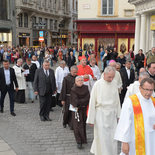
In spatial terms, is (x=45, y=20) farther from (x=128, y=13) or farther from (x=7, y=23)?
(x=128, y=13)

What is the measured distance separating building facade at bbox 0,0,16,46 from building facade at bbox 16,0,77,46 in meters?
1.13

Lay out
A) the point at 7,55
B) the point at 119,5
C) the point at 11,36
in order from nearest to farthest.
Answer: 1. the point at 7,55
2. the point at 119,5
3. the point at 11,36

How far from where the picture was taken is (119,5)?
3041cm

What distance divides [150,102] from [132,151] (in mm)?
768

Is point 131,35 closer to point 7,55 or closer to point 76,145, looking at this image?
point 7,55

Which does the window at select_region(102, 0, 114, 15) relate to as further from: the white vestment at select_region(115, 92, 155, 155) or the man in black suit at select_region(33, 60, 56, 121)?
the white vestment at select_region(115, 92, 155, 155)

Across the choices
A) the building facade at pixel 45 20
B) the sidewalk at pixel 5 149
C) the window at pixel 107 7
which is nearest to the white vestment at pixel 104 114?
the sidewalk at pixel 5 149

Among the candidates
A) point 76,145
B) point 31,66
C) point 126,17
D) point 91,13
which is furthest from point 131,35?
point 76,145

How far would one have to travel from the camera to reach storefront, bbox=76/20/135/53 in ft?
102

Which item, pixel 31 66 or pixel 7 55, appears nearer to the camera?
pixel 31 66

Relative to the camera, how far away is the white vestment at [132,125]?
12.6ft

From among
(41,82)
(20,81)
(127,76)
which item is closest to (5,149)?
(41,82)

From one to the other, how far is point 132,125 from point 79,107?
254cm

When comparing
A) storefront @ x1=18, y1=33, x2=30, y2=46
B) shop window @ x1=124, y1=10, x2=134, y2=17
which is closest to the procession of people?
shop window @ x1=124, y1=10, x2=134, y2=17
